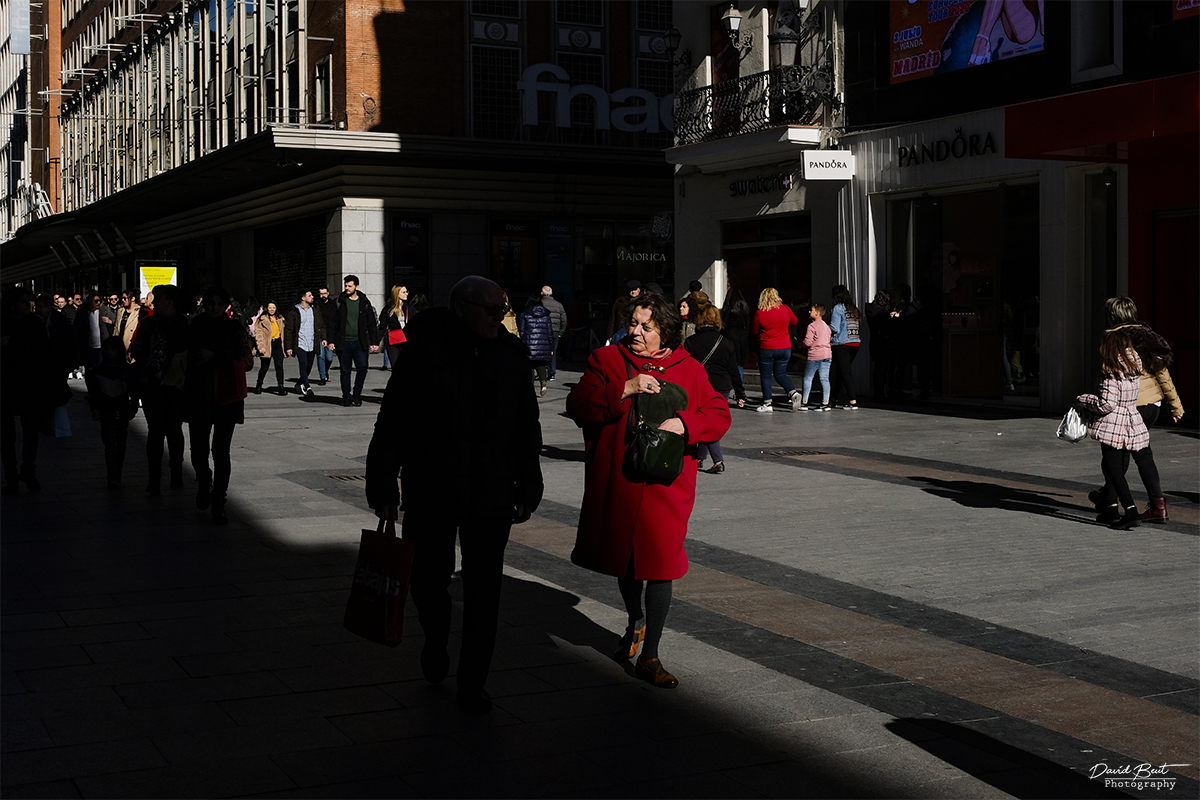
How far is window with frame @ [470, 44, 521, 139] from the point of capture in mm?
35938

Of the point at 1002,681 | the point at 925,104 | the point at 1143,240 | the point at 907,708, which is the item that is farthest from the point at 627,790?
the point at 925,104

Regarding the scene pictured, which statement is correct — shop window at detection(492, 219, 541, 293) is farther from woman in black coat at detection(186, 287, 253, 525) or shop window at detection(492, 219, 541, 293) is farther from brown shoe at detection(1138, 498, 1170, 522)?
brown shoe at detection(1138, 498, 1170, 522)

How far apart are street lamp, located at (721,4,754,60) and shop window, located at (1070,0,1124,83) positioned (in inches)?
292

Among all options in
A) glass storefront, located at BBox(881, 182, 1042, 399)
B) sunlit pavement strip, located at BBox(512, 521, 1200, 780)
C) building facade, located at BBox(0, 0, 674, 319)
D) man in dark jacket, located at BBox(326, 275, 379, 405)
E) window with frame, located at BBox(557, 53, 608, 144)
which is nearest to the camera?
sunlit pavement strip, located at BBox(512, 521, 1200, 780)

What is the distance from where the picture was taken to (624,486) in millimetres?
5777

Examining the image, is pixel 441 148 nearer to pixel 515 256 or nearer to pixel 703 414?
pixel 515 256

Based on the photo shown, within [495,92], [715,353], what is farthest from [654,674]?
[495,92]

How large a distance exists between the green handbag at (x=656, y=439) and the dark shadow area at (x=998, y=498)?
17.9 ft

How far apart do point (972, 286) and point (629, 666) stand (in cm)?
1582

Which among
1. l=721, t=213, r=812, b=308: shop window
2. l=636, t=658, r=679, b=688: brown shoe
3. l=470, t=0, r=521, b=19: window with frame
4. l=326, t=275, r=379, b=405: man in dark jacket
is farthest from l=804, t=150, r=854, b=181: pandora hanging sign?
l=636, t=658, r=679, b=688: brown shoe

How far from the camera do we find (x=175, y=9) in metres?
48.9

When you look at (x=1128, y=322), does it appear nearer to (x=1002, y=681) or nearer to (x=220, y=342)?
(x=1002, y=681)

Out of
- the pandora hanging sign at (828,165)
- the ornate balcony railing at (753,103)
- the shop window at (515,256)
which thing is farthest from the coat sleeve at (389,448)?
the shop window at (515,256)

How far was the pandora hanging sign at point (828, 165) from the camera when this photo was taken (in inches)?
862
